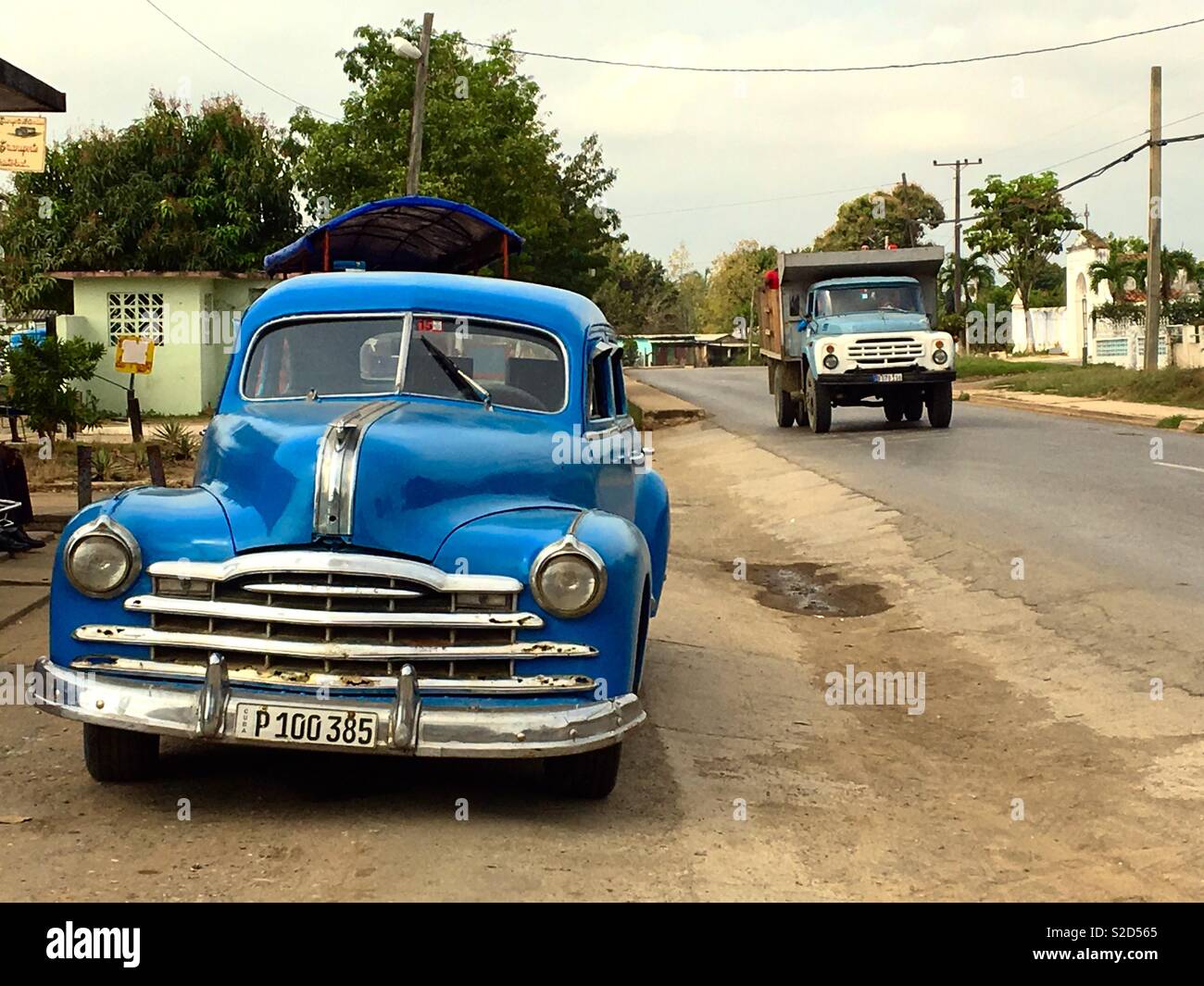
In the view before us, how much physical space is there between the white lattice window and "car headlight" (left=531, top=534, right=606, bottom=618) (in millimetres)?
23646

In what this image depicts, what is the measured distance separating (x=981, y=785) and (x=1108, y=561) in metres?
5.01

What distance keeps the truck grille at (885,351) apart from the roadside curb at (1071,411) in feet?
12.7

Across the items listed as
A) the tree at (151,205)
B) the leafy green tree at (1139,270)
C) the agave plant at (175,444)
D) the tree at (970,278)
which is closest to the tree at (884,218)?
Result: the tree at (970,278)

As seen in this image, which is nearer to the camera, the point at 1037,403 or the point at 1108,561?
the point at 1108,561

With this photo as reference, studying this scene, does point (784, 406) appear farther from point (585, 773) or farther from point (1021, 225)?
point (1021, 225)

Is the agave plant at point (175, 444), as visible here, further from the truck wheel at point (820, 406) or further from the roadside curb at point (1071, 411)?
the roadside curb at point (1071, 411)

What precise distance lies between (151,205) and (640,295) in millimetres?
88451

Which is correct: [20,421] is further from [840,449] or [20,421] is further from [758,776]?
[758,776]

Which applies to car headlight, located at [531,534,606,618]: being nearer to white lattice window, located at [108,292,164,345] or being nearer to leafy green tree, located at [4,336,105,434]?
leafy green tree, located at [4,336,105,434]

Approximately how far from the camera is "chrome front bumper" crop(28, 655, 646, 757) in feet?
16.6

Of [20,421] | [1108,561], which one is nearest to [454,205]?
[1108,561]

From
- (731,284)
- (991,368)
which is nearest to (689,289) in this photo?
(731,284)

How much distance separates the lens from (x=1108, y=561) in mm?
11078

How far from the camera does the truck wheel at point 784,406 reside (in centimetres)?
2642
